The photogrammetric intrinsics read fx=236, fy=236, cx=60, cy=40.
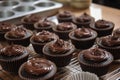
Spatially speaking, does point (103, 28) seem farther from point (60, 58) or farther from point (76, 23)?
point (60, 58)

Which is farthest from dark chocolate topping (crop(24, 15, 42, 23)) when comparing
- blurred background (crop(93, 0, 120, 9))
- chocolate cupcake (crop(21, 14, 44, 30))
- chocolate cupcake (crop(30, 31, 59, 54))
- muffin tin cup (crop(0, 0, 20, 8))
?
blurred background (crop(93, 0, 120, 9))

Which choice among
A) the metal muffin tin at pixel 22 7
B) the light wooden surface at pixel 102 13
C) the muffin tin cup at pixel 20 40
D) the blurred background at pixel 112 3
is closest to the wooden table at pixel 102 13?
the light wooden surface at pixel 102 13

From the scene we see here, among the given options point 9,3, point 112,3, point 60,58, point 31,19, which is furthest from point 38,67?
point 112,3

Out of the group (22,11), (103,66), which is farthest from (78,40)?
(22,11)

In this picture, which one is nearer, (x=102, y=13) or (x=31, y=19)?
(x=31, y=19)

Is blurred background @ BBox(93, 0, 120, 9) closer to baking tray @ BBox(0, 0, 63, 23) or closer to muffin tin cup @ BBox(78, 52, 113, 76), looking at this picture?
baking tray @ BBox(0, 0, 63, 23)

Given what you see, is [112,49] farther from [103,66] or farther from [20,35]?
[20,35]
